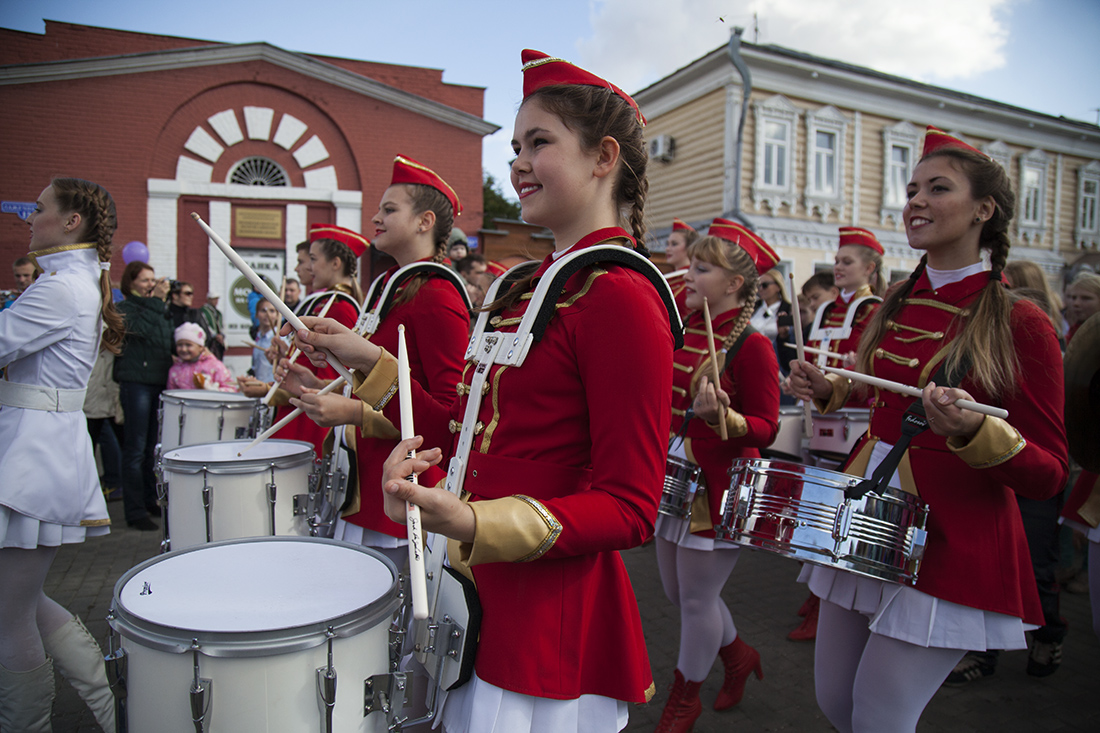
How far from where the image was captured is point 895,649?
2064mm

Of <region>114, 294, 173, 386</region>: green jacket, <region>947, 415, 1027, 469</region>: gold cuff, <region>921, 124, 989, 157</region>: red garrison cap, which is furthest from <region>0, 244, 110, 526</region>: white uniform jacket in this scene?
<region>114, 294, 173, 386</region>: green jacket

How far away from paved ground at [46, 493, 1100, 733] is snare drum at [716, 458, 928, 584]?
1749mm

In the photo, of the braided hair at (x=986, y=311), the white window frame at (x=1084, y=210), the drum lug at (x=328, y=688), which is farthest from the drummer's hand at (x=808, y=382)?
the white window frame at (x=1084, y=210)

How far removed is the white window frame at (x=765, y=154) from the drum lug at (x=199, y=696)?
15581 millimetres

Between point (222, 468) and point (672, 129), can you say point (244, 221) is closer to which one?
point (672, 129)

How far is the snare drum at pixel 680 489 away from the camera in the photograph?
3.15 m

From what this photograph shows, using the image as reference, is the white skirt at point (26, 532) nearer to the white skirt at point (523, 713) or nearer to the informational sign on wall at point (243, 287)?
the white skirt at point (523, 713)

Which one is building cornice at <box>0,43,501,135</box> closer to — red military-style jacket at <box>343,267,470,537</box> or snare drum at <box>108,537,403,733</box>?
red military-style jacket at <box>343,267,470,537</box>

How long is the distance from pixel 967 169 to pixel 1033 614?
4.73 ft

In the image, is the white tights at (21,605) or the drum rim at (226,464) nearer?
the white tights at (21,605)

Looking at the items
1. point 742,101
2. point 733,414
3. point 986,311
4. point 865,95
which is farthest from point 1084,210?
point 986,311

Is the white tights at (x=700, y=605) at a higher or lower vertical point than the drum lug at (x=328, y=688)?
lower

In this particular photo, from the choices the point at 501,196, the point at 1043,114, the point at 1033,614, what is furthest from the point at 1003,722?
the point at 501,196

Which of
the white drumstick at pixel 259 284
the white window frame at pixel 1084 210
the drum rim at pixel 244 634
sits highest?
the white window frame at pixel 1084 210
